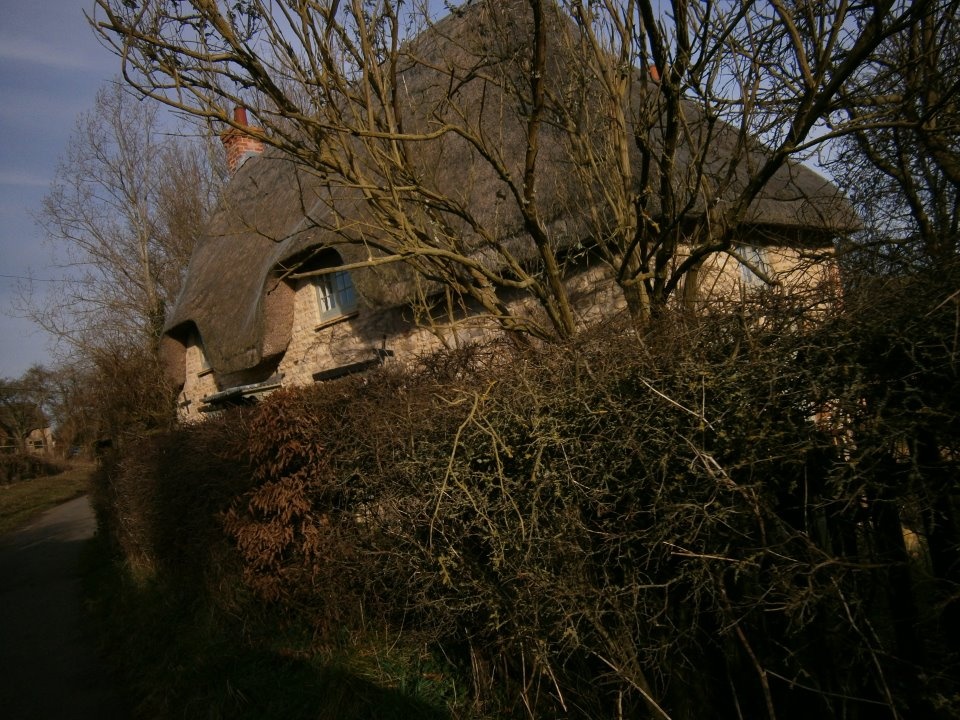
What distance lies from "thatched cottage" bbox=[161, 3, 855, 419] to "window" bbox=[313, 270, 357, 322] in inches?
1.3

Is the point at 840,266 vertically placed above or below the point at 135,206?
below

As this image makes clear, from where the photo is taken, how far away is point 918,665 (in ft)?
8.03

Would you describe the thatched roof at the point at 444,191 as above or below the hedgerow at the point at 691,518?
above

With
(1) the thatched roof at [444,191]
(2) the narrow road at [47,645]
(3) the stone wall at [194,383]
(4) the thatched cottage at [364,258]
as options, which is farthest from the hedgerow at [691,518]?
(3) the stone wall at [194,383]

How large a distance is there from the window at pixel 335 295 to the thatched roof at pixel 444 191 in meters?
0.61

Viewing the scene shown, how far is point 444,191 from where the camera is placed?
8.94m

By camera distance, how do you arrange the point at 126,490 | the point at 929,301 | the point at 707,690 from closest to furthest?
the point at 929,301 < the point at 707,690 < the point at 126,490

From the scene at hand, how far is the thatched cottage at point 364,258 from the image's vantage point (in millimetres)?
6414

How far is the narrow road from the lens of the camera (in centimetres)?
581

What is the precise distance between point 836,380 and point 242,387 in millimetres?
12490

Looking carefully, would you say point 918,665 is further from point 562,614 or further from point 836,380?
point 562,614

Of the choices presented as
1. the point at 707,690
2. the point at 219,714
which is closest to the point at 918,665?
the point at 707,690

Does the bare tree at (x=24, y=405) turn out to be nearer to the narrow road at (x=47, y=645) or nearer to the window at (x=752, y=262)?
the narrow road at (x=47, y=645)

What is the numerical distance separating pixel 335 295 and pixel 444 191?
4234 mm
